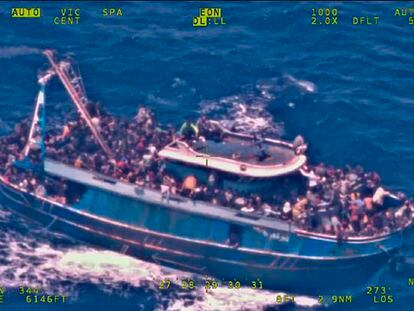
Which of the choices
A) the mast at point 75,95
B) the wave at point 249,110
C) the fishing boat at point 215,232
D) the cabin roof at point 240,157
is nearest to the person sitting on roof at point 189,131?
the cabin roof at point 240,157

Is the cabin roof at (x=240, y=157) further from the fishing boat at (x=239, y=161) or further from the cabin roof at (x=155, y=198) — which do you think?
the cabin roof at (x=155, y=198)

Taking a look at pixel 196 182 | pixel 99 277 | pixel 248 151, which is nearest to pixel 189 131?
pixel 196 182

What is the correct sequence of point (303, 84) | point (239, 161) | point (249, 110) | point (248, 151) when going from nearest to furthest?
point (239, 161)
point (248, 151)
point (249, 110)
point (303, 84)

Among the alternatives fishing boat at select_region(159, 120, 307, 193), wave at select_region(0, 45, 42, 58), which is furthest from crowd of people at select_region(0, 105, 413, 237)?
wave at select_region(0, 45, 42, 58)

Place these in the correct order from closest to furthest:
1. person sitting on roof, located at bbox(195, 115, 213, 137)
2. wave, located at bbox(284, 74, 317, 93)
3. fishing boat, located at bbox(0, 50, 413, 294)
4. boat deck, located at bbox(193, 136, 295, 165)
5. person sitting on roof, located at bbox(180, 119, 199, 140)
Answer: fishing boat, located at bbox(0, 50, 413, 294)
boat deck, located at bbox(193, 136, 295, 165)
person sitting on roof, located at bbox(180, 119, 199, 140)
person sitting on roof, located at bbox(195, 115, 213, 137)
wave, located at bbox(284, 74, 317, 93)

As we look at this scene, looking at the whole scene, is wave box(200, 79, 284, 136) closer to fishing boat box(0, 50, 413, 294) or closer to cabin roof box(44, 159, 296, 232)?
fishing boat box(0, 50, 413, 294)

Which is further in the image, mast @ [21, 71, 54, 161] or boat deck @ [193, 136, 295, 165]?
mast @ [21, 71, 54, 161]

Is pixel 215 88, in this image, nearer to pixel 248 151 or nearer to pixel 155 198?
pixel 248 151
